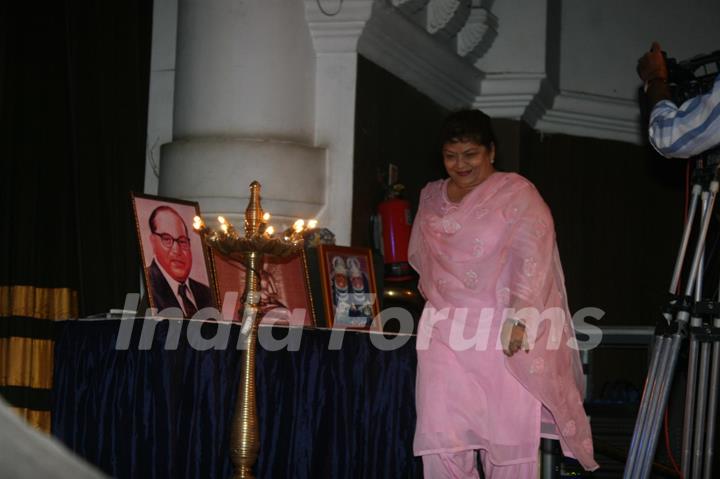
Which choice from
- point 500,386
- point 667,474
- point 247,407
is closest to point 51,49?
point 247,407

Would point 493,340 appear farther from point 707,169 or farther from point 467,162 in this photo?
point 707,169

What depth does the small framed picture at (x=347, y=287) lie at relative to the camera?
382 cm

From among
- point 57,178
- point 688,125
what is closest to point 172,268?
point 57,178

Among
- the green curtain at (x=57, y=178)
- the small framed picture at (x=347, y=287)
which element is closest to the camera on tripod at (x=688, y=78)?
the small framed picture at (x=347, y=287)

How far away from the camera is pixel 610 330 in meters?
4.68

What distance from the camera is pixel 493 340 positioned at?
3285mm

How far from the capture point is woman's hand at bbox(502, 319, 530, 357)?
3186 millimetres

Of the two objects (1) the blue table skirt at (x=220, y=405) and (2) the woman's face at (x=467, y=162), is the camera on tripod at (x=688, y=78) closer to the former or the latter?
(2) the woman's face at (x=467, y=162)

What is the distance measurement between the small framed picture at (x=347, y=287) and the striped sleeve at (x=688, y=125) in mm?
1390

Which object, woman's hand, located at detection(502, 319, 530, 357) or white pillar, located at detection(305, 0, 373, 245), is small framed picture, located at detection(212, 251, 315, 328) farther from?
woman's hand, located at detection(502, 319, 530, 357)

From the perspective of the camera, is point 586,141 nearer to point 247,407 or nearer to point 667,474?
point 667,474

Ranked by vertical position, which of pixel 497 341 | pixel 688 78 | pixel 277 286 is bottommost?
pixel 497 341

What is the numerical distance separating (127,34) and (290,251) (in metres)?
1.76

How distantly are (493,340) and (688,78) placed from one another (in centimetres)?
99
